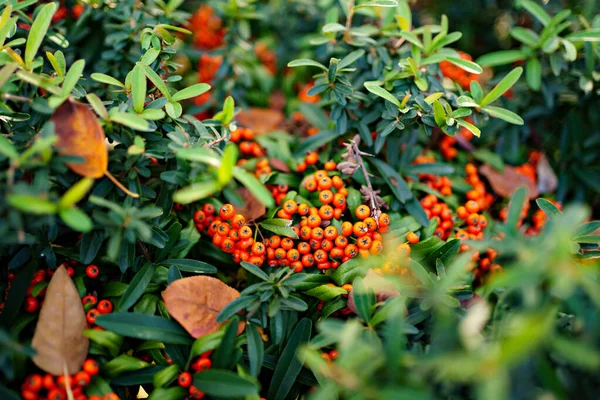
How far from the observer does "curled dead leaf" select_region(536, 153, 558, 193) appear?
2.01 m

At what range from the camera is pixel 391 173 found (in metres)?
1.69

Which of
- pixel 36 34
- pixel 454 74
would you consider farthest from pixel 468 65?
pixel 36 34

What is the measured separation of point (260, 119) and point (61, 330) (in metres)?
1.28

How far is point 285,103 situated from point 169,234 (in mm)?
1227

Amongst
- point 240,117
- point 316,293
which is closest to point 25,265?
point 316,293

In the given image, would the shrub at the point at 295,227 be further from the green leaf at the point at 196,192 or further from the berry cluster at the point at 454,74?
the berry cluster at the point at 454,74

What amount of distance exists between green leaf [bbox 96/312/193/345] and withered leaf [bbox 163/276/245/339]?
4 centimetres

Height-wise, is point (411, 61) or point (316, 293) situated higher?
point (411, 61)

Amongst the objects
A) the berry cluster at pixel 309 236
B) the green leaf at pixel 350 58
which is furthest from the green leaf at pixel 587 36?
A: the berry cluster at pixel 309 236

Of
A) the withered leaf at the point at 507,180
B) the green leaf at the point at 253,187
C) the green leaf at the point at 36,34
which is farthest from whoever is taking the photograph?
the withered leaf at the point at 507,180

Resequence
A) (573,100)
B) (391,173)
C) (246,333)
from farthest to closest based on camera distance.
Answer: (573,100), (391,173), (246,333)

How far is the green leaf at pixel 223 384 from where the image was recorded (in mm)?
1220

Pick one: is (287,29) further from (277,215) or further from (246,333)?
(246,333)

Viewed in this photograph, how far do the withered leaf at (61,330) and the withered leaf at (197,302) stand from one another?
266 millimetres
